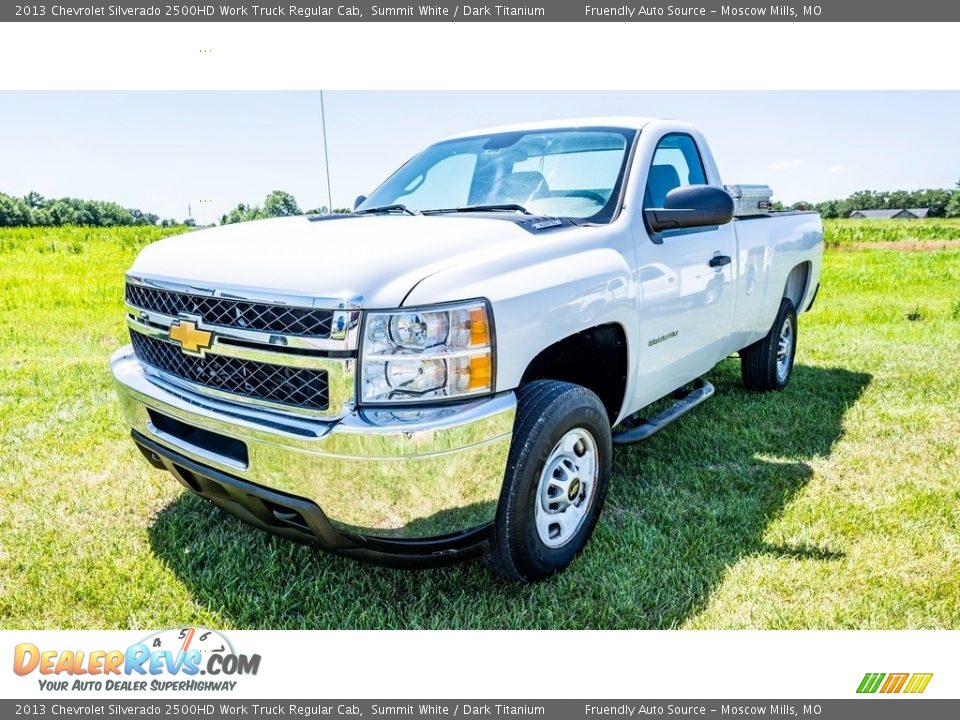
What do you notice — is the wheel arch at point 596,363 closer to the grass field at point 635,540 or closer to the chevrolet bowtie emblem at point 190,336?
the grass field at point 635,540

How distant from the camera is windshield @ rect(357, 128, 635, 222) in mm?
3271

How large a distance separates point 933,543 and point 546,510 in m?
1.92

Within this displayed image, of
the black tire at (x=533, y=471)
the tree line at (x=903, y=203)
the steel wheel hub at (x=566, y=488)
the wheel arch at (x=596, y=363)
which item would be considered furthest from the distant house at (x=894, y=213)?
the black tire at (x=533, y=471)

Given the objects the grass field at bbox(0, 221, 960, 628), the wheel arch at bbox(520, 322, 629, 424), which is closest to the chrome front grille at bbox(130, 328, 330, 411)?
the grass field at bbox(0, 221, 960, 628)

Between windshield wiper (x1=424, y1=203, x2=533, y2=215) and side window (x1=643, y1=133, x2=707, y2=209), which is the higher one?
side window (x1=643, y1=133, x2=707, y2=209)

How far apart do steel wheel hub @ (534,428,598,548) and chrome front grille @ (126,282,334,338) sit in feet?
3.42

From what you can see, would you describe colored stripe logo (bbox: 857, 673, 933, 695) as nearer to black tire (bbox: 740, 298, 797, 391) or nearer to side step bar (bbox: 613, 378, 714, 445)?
side step bar (bbox: 613, 378, 714, 445)

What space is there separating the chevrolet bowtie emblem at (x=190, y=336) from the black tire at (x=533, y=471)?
3.92 feet

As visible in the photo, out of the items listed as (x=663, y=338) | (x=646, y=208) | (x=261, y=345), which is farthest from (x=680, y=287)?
(x=261, y=345)

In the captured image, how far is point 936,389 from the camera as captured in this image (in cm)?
559

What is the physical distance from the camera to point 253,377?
7.80 ft

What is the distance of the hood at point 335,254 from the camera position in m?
2.19

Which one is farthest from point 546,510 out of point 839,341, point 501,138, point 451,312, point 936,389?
point 839,341

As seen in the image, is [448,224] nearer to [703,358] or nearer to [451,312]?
[451,312]
